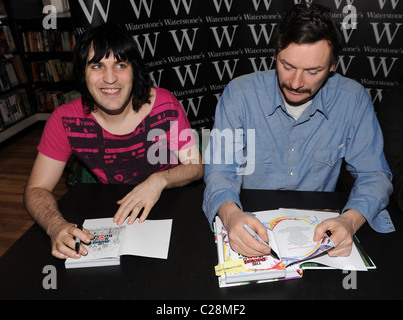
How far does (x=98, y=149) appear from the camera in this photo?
160cm

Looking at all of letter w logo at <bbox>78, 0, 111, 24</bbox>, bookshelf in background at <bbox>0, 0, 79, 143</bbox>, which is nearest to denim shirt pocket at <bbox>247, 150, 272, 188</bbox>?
letter w logo at <bbox>78, 0, 111, 24</bbox>

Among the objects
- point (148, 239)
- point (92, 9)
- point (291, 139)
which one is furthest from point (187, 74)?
point (148, 239)

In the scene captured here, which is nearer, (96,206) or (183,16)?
(96,206)

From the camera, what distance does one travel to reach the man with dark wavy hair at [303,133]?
1161 millimetres

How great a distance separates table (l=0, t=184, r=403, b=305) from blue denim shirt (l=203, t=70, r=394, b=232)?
25 cm

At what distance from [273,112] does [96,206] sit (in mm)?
850

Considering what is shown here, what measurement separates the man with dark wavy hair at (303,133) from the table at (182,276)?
0.09 meters

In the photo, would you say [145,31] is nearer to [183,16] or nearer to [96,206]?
[183,16]

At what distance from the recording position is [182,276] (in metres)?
0.94

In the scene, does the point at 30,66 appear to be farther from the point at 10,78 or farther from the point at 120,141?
the point at 120,141

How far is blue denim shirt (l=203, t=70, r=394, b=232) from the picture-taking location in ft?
4.42

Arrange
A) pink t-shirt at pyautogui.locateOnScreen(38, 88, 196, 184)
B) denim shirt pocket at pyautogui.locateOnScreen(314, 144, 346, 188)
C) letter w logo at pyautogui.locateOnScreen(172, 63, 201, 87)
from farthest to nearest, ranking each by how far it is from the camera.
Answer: letter w logo at pyautogui.locateOnScreen(172, 63, 201, 87) → pink t-shirt at pyautogui.locateOnScreen(38, 88, 196, 184) → denim shirt pocket at pyautogui.locateOnScreen(314, 144, 346, 188)

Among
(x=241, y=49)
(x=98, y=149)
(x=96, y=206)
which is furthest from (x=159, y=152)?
(x=241, y=49)

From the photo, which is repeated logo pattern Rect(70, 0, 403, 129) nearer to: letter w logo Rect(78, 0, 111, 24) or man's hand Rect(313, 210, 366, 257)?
letter w logo Rect(78, 0, 111, 24)
